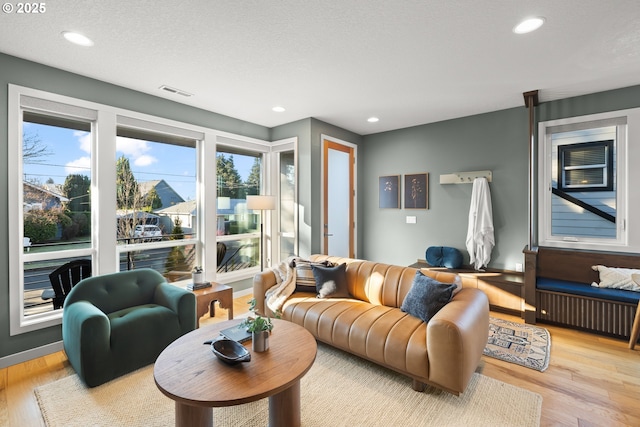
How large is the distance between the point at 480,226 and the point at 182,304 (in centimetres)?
371

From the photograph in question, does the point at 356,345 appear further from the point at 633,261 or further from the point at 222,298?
the point at 633,261

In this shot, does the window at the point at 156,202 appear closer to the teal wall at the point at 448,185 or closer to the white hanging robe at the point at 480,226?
the teal wall at the point at 448,185

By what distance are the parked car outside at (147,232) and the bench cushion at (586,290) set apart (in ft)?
14.8

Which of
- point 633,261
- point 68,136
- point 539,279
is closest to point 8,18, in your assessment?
point 68,136

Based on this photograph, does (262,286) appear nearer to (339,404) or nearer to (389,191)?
(339,404)

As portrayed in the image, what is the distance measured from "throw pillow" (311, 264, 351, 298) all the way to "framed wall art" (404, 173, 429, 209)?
2.13 metres

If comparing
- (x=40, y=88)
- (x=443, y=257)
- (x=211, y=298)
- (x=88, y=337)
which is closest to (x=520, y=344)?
(x=443, y=257)

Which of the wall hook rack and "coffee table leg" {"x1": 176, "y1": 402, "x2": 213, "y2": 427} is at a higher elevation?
the wall hook rack

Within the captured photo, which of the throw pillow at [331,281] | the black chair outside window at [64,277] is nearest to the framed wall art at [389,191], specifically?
the throw pillow at [331,281]

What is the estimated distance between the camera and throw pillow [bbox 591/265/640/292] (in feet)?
9.57

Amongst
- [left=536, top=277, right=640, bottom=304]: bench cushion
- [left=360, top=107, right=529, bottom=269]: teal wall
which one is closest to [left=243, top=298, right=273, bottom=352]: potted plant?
[left=536, top=277, right=640, bottom=304]: bench cushion

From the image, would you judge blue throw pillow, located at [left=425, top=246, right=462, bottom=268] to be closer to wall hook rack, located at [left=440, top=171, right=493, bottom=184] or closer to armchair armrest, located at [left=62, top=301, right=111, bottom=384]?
wall hook rack, located at [left=440, top=171, right=493, bottom=184]

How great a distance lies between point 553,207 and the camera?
365 cm

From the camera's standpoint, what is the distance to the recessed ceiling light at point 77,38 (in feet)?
7.02
